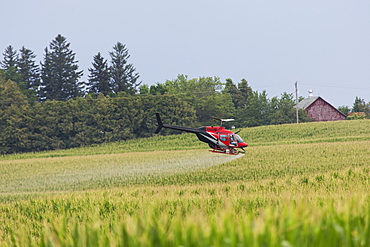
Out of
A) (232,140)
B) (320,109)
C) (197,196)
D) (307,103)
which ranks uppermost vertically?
(307,103)

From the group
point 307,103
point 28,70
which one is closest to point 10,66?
point 28,70

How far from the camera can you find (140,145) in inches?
2516

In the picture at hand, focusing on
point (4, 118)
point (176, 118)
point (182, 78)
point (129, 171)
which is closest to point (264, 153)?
point (129, 171)

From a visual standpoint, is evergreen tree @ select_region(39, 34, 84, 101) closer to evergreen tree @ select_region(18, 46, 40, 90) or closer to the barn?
evergreen tree @ select_region(18, 46, 40, 90)

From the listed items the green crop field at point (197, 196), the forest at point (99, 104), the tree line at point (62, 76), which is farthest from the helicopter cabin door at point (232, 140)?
the tree line at point (62, 76)

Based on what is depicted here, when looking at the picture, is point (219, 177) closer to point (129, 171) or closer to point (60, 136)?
point (129, 171)

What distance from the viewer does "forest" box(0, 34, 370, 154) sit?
233ft

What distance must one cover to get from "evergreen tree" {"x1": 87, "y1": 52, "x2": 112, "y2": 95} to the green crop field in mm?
33913

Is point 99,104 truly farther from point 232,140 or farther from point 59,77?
point 232,140

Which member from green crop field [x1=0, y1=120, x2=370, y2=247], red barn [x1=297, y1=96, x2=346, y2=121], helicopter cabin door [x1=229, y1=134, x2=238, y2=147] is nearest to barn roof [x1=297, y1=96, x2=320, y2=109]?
red barn [x1=297, y1=96, x2=346, y2=121]

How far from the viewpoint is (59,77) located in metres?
95.7

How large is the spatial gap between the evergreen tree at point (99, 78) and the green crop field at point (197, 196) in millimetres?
33913

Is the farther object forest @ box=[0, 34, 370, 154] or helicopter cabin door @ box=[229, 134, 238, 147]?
forest @ box=[0, 34, 370, 154]

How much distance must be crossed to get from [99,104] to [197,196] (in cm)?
5801
